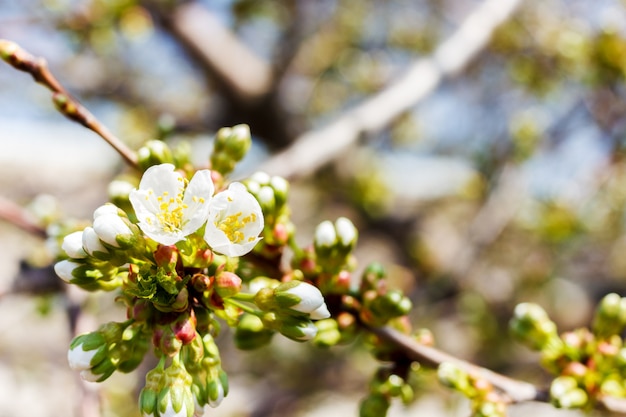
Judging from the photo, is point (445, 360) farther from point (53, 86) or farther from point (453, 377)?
point (53, 86)

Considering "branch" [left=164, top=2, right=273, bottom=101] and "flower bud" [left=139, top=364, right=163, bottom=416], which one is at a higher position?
"flower bud" [left=139, top=364, right=163, bottom=416]

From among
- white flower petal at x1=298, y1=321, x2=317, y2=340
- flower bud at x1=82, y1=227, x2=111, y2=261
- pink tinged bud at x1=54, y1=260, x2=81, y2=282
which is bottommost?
pink tinged bud at x1=54, y1=260, x2=81, y2=282

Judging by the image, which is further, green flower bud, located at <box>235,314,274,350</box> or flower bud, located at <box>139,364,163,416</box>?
green flower bud, located at <box>235,314,274,350</box>

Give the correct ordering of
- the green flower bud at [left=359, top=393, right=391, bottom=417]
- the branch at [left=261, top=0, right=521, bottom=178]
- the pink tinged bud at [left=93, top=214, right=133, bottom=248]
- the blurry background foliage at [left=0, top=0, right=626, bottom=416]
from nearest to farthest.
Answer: the pink tinged bud at [left=93, top=214, right=133, bottom=248], the green flower bud at [left=359, top=393, right=391, bottom=417], the branch at [left=261, top=0, right=521, bottom=178], the blurry background foliage at [left=0, top=0, right=626, bottom=416]

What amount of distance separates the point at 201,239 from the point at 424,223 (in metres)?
5.28

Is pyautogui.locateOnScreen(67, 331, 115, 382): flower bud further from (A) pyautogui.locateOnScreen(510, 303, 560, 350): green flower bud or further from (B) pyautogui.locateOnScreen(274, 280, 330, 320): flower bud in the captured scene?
(A) pyautogui.locateOnScreen(510, 303, 560, 350): green flower bud

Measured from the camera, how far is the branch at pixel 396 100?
2338mm

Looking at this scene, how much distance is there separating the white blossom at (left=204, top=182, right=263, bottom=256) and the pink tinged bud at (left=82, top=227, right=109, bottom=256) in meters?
0.20

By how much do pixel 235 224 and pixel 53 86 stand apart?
1.68 feet

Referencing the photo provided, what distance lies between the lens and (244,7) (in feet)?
15.3

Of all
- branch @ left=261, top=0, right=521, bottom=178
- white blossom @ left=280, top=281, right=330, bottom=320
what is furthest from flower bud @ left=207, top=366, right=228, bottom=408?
branch @ left=261, top=0, right=521, bottom=178

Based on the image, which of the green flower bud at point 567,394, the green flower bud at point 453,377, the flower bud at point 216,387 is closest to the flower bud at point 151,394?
the flower bud at point 216,387

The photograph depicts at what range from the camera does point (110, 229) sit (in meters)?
0.99

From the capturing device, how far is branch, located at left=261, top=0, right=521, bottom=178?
7.67 feet
